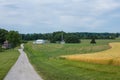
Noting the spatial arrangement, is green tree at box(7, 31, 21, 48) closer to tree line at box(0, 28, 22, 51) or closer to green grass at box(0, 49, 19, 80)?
tree line at box(0, 28, 22, 51)

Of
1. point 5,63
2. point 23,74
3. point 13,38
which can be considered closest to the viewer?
point 23,74

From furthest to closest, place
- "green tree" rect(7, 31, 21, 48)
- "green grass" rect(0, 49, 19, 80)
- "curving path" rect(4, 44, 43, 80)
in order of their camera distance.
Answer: "green tree" rect(7, 31, 21, 48)
"green grass" rect(0, 49, 19, 80)
"curving path" rect(4, 44, 43, 80)

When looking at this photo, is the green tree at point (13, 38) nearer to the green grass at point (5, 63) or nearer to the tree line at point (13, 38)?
the tree line at point (13, 38)

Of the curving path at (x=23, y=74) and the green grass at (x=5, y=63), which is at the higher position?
the curving path at (x=23, y=74)

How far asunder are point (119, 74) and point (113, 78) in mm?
1635

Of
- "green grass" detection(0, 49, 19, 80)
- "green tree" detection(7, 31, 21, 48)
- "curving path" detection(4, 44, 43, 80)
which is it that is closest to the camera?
"curving path" detection(4, 44, 43, 80)

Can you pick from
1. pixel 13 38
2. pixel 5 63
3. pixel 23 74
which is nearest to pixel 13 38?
pixel 13 38

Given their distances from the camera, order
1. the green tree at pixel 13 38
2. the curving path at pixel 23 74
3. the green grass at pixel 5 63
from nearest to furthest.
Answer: the curving path at pixel 23 74, the green grass at pixel 5 63, the green tree at pixel 13 38

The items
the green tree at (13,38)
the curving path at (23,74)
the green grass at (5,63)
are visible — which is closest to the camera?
the curving path at (23,74)

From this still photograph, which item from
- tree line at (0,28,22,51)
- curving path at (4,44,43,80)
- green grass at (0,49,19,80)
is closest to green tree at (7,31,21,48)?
tree line at (0,28,22,51)

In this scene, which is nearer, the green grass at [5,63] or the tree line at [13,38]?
the green grass at [5,63]

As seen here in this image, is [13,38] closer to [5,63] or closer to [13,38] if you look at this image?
[13,38]

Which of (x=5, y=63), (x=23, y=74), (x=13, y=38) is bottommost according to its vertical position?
(x=5, y=63)

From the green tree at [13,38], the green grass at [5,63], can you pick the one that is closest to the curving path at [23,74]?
the green grass at [5,63]
